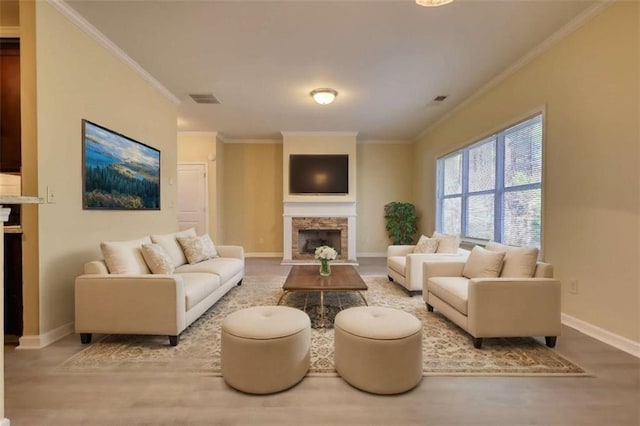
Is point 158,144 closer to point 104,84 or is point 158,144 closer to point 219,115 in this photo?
point 104,84

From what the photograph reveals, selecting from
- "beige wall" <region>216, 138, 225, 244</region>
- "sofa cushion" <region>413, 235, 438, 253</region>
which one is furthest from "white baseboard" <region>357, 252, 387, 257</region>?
"beige wall" <region>216, 138, 225, 244</region>

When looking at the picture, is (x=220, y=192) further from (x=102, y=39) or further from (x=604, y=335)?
(x=604, y=335)

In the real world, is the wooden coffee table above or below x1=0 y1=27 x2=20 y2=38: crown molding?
below

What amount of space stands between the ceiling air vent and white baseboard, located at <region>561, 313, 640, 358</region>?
5113 mm

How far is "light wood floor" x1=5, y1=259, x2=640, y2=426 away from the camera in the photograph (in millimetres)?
1627

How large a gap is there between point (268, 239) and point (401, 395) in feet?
18.9

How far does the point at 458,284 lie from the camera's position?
2914 mm

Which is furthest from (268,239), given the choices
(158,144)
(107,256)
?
(107,256)

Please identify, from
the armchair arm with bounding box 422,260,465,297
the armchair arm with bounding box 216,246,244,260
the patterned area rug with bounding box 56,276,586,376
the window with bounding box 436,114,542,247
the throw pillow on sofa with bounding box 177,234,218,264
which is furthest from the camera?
the armchair arm with bounding box 216,246,244,260

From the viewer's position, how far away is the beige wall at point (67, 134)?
2.50 metres

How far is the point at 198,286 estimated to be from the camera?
2.88m

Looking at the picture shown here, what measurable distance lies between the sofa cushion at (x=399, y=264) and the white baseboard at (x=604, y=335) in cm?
169

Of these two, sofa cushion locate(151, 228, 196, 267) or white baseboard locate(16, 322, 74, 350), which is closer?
white baseboard locate(16, 322, 74, 350)

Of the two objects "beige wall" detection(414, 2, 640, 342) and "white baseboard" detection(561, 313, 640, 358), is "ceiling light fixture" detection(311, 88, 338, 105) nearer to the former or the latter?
"beige wall" detection(414, 2, 640, 342)
